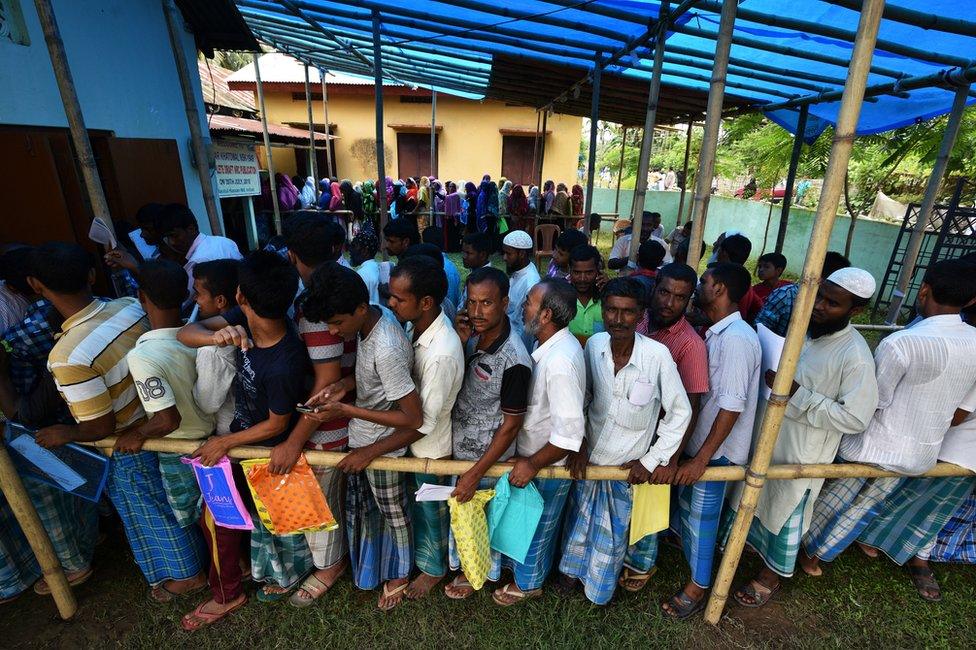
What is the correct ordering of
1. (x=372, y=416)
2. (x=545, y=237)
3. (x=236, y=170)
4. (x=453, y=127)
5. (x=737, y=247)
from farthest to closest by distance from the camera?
(x=453, y=127), (x=545, y=237), (x=236, y=170), (x=737, y=247), (x=372, y=416)

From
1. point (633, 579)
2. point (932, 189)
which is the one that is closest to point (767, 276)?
point (633, 579)

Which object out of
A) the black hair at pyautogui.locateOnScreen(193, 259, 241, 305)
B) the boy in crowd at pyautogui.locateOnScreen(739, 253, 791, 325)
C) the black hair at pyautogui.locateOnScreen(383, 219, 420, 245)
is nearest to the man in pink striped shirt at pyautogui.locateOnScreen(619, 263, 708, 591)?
the boy in crowd at pyautogui.locateOnScreen(739, 253, 791, 325)

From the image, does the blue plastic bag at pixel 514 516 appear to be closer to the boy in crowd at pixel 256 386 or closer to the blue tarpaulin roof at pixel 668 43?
the boy in crowd at pixel 256 386

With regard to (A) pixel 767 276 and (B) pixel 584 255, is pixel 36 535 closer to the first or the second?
(B) pixel 584 255

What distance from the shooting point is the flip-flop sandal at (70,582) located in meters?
2.60

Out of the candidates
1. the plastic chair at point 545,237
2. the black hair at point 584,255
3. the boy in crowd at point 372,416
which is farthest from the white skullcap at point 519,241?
the plastic chair at point 545,237

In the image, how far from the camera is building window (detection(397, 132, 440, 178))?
52.8 feet

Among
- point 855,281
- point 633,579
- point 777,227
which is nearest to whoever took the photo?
point 855,281

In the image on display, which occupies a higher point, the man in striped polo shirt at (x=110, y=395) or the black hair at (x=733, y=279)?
the black hair at (x=733, y=279)

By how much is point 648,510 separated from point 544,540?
580 millimetres

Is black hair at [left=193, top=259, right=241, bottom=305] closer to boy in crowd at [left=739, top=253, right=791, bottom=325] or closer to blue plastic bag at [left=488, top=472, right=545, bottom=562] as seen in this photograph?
blue plastic bag at [left=488, top=472, right=545, bottom=562]

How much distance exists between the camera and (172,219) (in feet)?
11.0

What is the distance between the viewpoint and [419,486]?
2527mm

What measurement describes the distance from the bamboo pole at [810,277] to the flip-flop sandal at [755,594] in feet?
0.73
